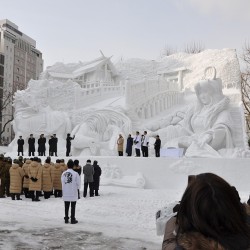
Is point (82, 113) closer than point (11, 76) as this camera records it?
Yes

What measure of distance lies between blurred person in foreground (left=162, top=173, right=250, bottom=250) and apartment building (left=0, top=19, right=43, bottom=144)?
52677 millimetres

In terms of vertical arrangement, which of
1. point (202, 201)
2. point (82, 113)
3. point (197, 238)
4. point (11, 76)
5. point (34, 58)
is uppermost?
point (34, 58)

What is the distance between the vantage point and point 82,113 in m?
22.1

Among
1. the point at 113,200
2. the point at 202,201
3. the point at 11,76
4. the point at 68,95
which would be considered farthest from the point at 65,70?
the point at 11,76

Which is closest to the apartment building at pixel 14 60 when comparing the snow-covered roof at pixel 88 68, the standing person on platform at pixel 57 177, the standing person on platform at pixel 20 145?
the snow-covered roof at pixel 88 68

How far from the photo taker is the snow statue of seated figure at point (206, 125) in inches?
697

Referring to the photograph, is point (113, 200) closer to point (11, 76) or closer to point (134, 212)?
point (134, 212)

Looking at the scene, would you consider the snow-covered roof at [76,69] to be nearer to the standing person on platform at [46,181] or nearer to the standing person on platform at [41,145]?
the standing person on platform at [41,145]

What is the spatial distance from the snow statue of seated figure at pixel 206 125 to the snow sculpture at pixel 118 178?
8.23 ft

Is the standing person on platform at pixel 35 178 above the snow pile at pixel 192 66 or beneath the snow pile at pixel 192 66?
beneath

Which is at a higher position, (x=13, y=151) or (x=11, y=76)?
(x=11, y=76)

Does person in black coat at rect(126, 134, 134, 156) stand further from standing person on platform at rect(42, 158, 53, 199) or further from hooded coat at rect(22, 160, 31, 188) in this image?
hooded coat at rect(22, 160, 31, 188)

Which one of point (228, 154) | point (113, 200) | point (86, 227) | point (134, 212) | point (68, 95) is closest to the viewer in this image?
point (86, 227)

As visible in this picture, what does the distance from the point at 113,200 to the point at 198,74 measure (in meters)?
17.9
